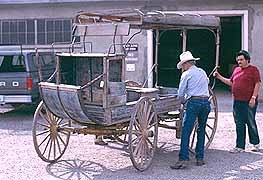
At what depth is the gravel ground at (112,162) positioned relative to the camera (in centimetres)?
801

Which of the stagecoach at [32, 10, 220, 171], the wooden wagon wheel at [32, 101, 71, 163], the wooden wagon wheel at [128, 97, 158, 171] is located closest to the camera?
the stagecoach at [32, 10, 220, 171]

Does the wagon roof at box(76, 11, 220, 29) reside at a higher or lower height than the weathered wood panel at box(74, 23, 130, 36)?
higher

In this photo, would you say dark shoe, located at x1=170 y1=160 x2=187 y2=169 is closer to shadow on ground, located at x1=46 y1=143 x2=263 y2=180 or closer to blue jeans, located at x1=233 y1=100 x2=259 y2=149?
shadow on ground, located at x1=46 y1=143 x2=263 y2=180

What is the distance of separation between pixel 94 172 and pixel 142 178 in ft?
2.74

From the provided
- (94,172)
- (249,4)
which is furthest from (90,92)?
(249,4)

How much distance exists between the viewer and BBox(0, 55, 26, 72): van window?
14.0 metres

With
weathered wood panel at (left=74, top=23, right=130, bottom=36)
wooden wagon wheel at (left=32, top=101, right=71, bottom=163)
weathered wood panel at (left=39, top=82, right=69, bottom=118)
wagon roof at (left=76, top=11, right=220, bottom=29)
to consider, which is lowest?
wooden wagon wheel at (left=32, top=101, right=71, bottom=163)

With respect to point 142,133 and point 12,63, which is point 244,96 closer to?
point 142,133

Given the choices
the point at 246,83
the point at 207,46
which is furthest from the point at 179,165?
the point at 207,46

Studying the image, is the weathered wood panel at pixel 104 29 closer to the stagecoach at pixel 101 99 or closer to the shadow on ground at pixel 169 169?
the stagecoach at pixel 101 99

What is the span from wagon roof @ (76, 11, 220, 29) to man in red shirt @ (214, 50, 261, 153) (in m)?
0.92

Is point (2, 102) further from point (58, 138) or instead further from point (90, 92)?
point (90, 92)

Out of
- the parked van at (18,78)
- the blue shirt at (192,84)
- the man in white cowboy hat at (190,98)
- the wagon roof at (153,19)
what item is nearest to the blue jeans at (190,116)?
the man in white cowboy hat at (190,98)

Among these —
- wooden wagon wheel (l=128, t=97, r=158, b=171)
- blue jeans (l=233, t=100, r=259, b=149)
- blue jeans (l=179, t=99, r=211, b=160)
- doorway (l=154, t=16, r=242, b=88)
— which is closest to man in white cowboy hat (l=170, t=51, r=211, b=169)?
blue jeans (l=179, t=99, r=211, b=160)
